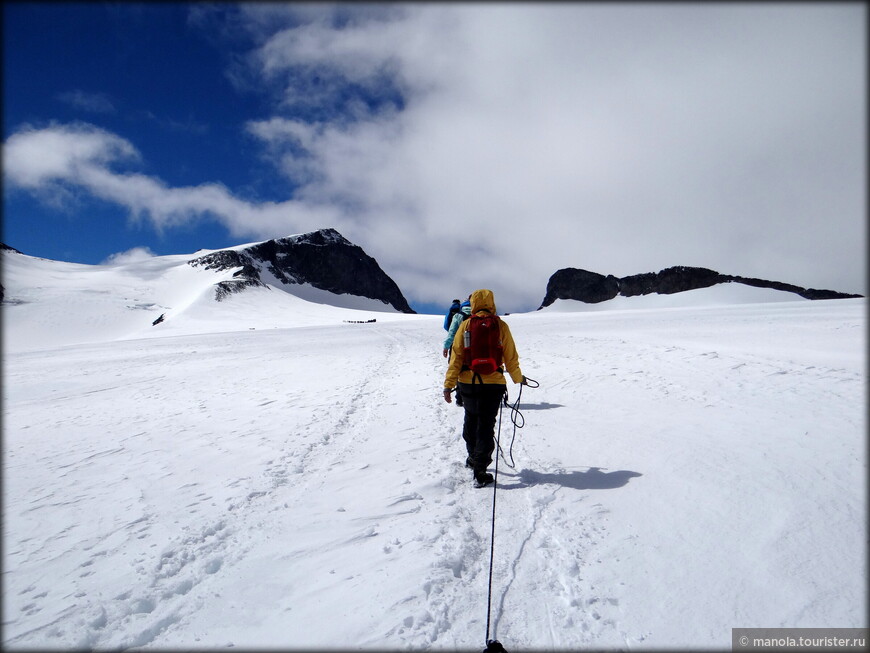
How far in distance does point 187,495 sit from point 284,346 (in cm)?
1872

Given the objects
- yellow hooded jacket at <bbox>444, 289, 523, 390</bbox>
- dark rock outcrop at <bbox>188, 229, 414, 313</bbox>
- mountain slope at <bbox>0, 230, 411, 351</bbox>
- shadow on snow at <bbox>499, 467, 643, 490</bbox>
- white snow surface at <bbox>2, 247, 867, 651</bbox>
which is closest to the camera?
white snow surface at <bbox>2, 247, 867, 651</bbox>

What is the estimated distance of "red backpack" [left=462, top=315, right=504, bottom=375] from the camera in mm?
5195

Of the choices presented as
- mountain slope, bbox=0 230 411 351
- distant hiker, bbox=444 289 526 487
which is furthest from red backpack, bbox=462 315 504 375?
mountain slope, bbox=0 230 411 351

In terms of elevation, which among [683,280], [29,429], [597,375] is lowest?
[29,429]

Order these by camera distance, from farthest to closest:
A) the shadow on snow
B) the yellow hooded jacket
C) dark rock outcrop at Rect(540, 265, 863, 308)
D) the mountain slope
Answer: dark rock outcrop at Rect(540, 265, 863, 308) < the mountain slope < the yellow hooded jacket < the shadow on snow

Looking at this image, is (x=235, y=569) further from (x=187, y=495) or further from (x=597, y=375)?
(x=597, y=375)

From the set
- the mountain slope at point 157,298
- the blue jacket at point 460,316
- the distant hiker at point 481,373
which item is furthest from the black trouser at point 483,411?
the mountain slope at point 157,298

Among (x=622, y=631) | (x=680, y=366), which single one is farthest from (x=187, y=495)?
(x=680, y=366)

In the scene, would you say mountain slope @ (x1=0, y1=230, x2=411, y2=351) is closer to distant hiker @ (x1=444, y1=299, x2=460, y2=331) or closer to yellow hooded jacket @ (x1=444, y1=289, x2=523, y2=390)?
distant hiker @ (x1=444, y1=299, x2=460, y2=331)

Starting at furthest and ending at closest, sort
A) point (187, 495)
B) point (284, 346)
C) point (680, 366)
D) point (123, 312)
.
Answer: point (123, 312), point (284, 346), point (680, 366), point (187, 495)

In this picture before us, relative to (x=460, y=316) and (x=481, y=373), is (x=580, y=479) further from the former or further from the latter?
(x=460, y=316)

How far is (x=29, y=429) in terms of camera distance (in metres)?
8.95

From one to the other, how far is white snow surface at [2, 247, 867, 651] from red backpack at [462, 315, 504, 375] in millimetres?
1552

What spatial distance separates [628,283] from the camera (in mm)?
160125
